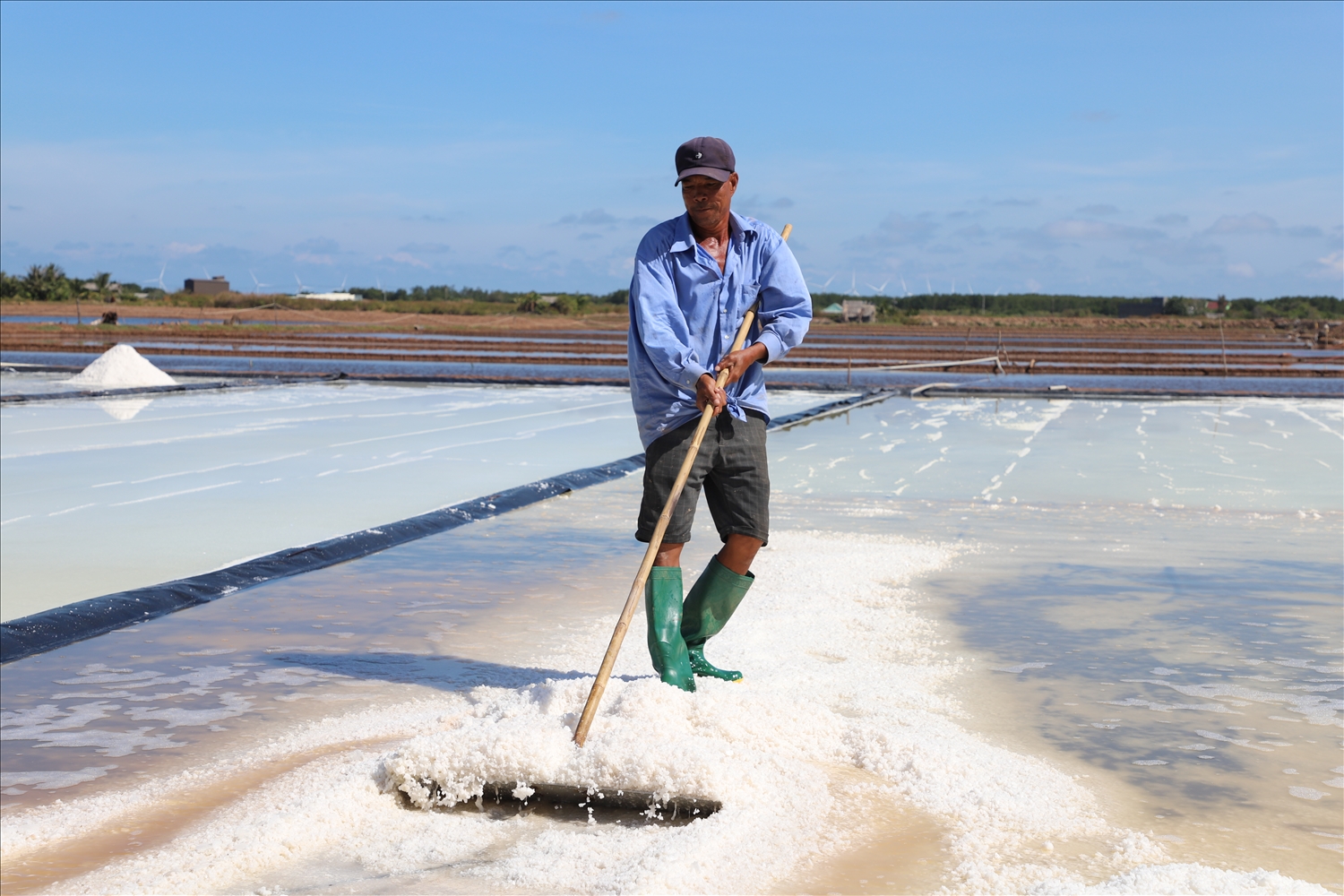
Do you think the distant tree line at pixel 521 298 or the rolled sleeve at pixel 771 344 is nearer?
the rolled sleeve at pixel 771 344

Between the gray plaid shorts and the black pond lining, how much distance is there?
172 cm

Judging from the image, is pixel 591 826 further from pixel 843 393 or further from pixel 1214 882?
pixel 843 393

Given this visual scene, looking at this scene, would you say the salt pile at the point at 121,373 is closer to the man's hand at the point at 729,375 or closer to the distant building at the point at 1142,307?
the man's hand at the point at 729,375

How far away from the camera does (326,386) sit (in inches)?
603

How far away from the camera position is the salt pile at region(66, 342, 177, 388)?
13867mm

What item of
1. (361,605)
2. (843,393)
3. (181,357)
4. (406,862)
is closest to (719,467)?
(406,862)

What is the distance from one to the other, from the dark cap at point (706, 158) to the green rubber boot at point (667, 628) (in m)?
0.79

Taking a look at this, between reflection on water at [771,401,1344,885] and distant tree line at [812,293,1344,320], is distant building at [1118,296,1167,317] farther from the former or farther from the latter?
reflection on water at [771,401,1344,885]

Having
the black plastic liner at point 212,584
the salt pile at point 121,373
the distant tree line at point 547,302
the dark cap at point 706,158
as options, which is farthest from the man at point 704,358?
the distant tree line at point 547,302

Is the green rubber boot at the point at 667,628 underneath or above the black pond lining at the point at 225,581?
above

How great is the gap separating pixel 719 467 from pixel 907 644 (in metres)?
0.96

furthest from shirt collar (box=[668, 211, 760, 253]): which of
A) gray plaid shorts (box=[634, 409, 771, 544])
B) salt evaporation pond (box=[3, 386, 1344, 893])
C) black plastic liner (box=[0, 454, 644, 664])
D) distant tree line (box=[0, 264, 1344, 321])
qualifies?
distant tree line (box=[0, 264, 1344, 321])

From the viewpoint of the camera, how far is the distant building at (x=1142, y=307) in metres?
79.7

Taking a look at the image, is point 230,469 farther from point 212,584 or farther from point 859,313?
point 859,313
